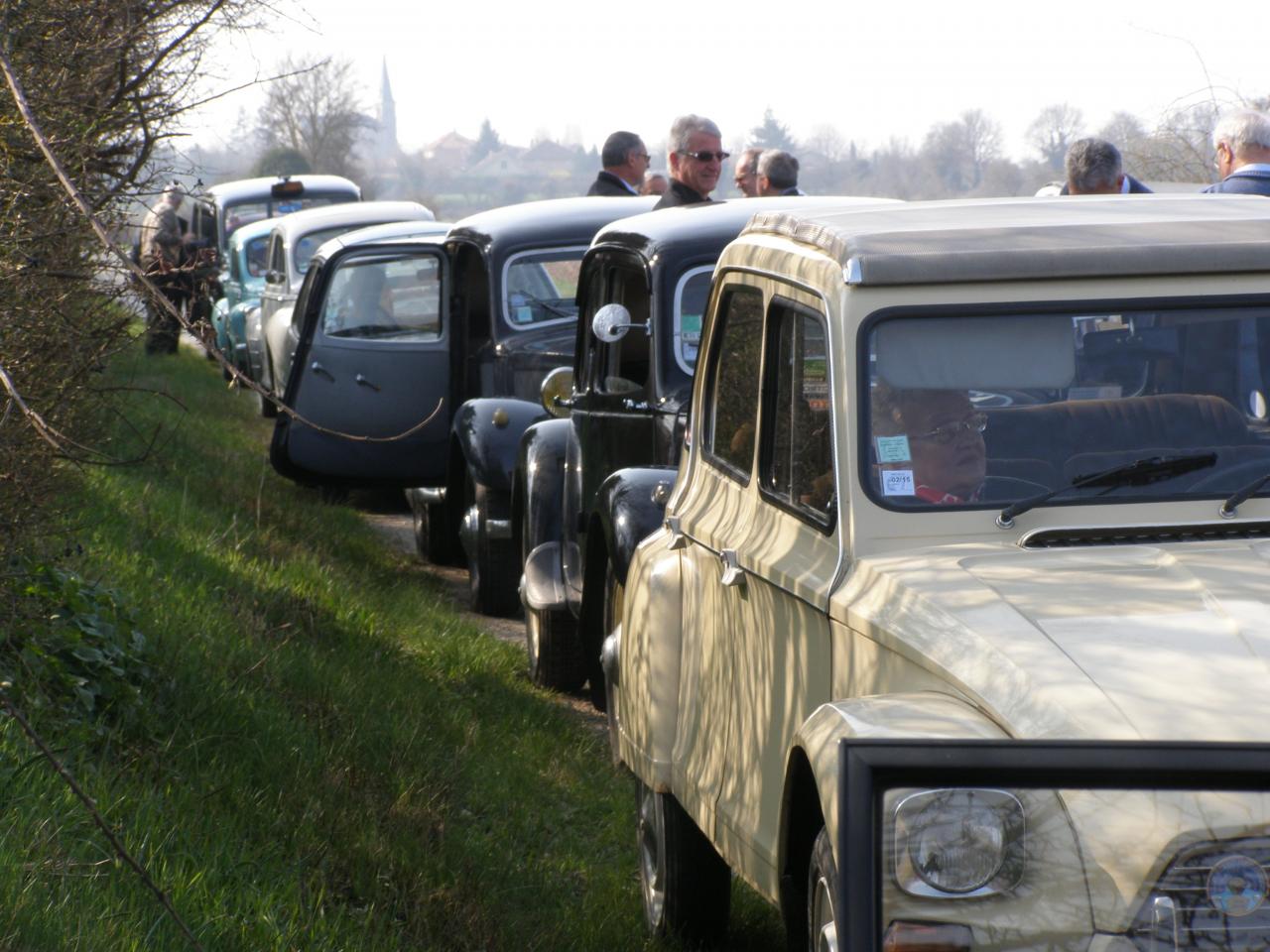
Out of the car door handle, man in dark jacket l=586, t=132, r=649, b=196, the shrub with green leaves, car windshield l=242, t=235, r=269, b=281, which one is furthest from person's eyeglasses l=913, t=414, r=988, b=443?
car windshield l=242, t=235, r=269, b=281

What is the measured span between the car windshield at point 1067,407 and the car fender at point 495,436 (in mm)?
5280

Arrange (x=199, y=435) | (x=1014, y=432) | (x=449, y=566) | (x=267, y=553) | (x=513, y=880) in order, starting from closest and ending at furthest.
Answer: (x=1014, y=432)
(x=513, y=880)
(x=267, y=553)
(x=449, y=566)
(x=199, y=435)

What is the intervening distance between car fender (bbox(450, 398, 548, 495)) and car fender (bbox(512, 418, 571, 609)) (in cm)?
62

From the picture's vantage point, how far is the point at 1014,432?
3564mm

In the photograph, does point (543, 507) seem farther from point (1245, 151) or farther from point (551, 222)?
point (1245, 151)

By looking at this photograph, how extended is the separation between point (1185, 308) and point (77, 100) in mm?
3362

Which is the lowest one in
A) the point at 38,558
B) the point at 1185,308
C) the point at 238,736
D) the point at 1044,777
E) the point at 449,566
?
the point at 449,566

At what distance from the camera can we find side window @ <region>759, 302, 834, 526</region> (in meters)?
3.72

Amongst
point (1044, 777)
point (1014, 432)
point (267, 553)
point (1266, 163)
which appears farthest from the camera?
point (267, 553)

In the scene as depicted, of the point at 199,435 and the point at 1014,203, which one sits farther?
the point at 199,435

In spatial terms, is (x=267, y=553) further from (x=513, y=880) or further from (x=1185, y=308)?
(x=1185, y=308)

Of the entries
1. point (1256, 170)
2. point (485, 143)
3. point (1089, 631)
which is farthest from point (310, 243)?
point (485, 143)

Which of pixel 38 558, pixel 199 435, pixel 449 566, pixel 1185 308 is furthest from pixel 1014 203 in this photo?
pixel 199 435

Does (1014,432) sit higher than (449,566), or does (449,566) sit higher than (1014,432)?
(1014,432)
